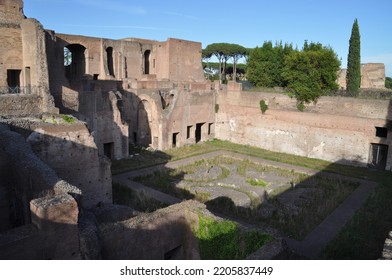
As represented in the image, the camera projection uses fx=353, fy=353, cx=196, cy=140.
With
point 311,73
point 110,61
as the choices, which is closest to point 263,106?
point 311,73

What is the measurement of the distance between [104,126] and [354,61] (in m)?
19.3

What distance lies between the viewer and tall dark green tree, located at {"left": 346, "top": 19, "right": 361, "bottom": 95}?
26.8m

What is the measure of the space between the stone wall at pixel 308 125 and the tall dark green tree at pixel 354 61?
5.58 m

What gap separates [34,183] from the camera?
348 inches

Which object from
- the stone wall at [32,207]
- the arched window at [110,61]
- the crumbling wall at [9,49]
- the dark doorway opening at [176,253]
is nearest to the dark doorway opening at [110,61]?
the arched window at [110,61]

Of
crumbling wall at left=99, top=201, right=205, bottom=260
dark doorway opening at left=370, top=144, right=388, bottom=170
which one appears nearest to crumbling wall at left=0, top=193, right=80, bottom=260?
crumbling wall at left=99, top=201, right=205, bottom=260

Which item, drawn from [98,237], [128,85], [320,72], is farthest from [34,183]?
[320,72]

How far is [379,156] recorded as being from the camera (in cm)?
2061

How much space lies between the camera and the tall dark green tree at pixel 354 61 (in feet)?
88.1

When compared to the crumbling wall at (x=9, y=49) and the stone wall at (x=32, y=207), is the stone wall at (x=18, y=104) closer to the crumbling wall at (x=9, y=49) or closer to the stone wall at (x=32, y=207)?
the stone wall at (x=32, y=207)

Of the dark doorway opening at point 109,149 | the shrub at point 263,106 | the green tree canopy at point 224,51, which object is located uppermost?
the green tree canopy at point 224,51

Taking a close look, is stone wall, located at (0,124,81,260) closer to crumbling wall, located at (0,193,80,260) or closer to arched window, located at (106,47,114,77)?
crumbling wall, located at (0,193,80,260)

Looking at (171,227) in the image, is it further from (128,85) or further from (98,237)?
(128,85)

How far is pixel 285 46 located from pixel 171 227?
28.1 metres
